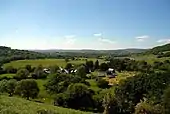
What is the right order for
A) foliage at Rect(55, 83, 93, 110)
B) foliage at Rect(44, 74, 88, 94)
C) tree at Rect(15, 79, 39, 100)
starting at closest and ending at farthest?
foliage at Rect(55, 83, 93, 110), tree at Rect(15, 79, 39, 100), foliage at Rect(44, 74, 88, 94)

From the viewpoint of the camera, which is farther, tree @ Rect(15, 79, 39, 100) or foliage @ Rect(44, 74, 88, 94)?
foliage @ Rect(44, 74, 88, 94)

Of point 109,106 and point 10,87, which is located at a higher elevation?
point 10,87

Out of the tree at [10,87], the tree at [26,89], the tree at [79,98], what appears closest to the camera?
the tree at [79,98]

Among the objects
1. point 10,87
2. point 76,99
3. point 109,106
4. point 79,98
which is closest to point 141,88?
point 79,98

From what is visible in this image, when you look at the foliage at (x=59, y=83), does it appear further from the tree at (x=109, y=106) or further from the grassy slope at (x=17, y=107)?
the grassy slope at (x=17, y=107)

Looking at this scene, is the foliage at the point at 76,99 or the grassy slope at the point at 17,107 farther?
the foliage at the point at 76,99

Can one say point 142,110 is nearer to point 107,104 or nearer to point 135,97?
point 107,104

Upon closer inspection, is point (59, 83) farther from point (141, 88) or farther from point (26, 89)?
point (141, 88)

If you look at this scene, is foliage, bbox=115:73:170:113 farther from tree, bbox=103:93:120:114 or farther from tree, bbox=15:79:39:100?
tree, bbox=15:79:39:100

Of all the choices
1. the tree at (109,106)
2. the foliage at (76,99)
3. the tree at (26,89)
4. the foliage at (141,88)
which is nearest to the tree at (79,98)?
the foliage at (76,99)

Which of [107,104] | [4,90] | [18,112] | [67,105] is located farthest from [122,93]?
[18,112]

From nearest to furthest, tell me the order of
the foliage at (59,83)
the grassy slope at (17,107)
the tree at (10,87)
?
the grassy slope at (17,107)
the tree at (10,87)
the foliage at (59,83)

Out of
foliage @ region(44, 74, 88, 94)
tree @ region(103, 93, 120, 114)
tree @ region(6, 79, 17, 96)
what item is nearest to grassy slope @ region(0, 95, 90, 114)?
tree @ region(103, 93, 120, 114)
